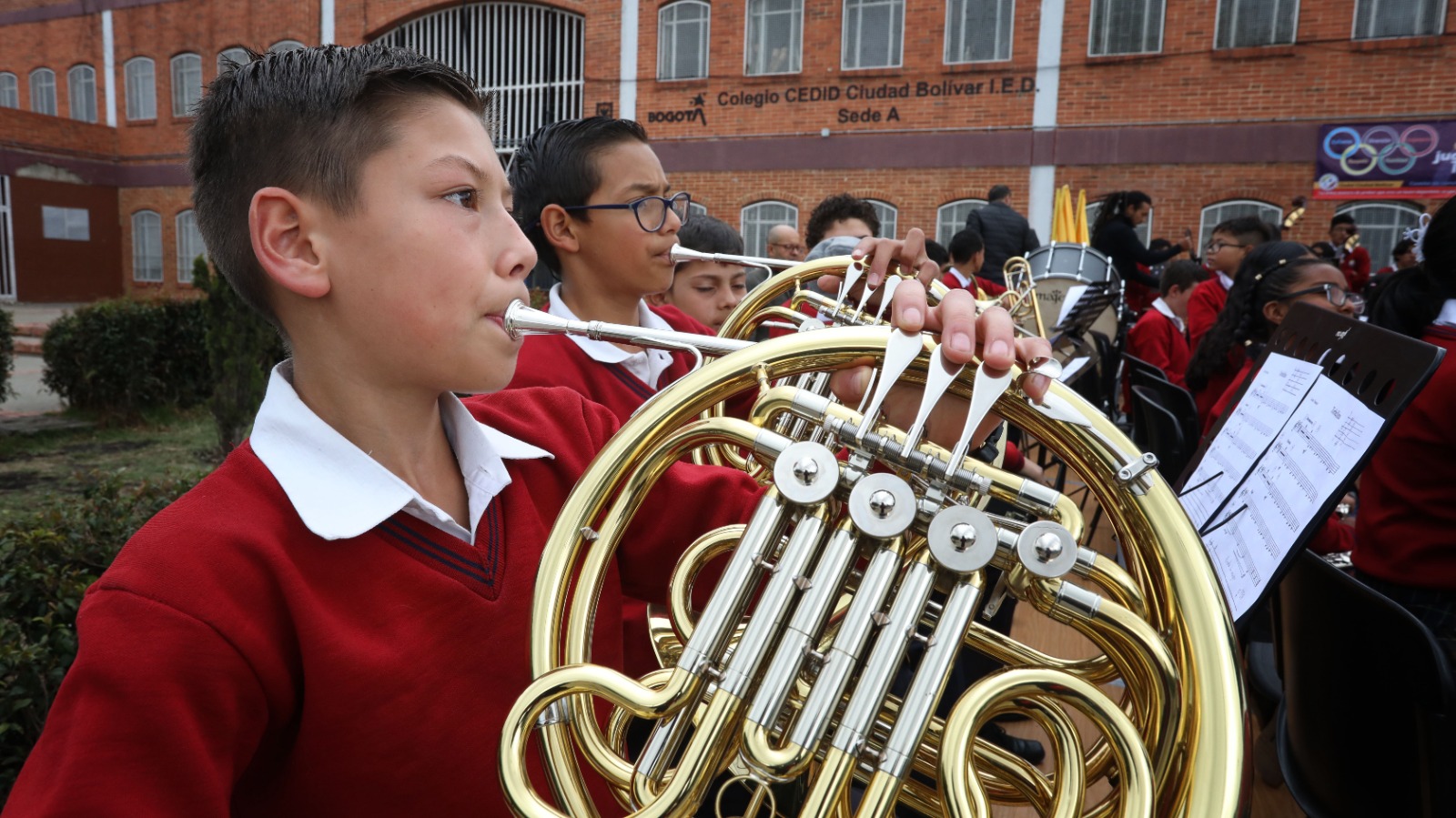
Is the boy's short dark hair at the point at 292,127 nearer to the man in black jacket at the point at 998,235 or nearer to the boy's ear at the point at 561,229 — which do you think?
the boy's ear at the point at 561,229

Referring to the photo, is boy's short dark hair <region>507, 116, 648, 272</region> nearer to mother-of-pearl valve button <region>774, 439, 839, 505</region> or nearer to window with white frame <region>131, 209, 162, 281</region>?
mother-of-pearl valve button <region>774, 439, 839, 505</region>

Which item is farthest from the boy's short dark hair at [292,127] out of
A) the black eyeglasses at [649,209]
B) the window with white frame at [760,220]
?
the window with white frame at [760,220]

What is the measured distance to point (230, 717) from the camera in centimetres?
79

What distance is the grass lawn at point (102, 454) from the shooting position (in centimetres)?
438

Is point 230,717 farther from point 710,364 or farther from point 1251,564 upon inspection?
point 1251,564

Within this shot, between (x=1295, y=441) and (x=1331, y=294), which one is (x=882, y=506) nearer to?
(x=1295, y=441)

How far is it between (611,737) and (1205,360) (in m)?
3.03

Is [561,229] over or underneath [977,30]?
underneath

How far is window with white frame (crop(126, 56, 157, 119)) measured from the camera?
15.7m

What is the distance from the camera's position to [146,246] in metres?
16.6

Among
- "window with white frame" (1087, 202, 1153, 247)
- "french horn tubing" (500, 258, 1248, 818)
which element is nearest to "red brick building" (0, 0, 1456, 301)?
"window with white frame" (1087, 202, 1153, 247)

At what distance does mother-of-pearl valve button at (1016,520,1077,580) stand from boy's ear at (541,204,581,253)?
4.49 feet

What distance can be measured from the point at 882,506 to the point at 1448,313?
198 centimetres

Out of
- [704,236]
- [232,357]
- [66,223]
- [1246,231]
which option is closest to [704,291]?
[704,236]
